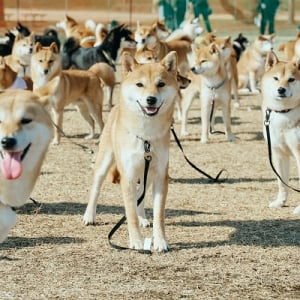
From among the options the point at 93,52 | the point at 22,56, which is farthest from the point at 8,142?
the point at 93,52

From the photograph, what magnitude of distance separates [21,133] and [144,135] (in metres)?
1.38

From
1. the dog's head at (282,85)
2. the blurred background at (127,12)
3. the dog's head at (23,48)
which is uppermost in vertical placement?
the dog's head at (282,85)

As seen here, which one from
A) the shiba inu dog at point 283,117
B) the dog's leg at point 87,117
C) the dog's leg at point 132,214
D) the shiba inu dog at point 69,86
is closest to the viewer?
the dog's leg at point 132,214

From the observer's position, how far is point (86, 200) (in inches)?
253

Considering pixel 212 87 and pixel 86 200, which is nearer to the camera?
pixel 86 200

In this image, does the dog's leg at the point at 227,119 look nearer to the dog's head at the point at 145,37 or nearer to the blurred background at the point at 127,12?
the dog's head at the point at 145,37

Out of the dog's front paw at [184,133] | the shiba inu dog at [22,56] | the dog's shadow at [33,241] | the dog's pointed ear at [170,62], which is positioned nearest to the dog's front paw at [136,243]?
the dog's shadow at [33,241]

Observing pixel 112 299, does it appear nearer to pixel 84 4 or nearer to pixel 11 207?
pixel 11 207

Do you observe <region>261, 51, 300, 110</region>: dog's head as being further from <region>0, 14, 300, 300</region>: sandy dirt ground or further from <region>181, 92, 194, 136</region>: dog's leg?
<region>181, 92, 194, 136</region>: dog's leg

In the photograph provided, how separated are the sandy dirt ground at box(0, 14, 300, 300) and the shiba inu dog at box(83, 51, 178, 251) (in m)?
0.24

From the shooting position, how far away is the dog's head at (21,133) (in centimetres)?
372

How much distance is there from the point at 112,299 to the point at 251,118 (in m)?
7.51

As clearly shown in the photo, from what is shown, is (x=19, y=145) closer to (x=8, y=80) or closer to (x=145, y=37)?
(x=8, y=80)

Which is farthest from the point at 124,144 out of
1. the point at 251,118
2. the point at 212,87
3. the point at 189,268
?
the point at 251,118
